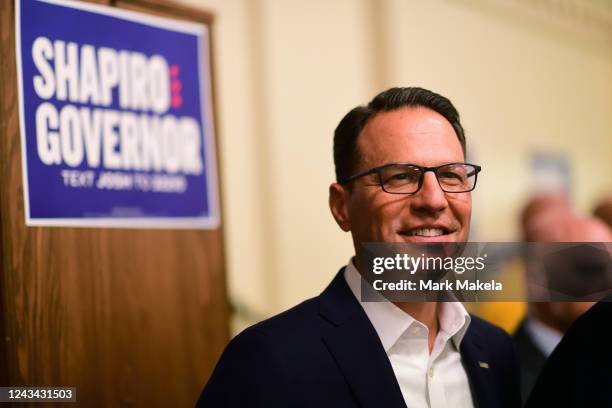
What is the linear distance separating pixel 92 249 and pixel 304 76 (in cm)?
298

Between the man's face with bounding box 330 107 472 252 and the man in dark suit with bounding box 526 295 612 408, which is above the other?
the man's face with bounding box 330 107 472 252

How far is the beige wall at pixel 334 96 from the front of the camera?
443 cm

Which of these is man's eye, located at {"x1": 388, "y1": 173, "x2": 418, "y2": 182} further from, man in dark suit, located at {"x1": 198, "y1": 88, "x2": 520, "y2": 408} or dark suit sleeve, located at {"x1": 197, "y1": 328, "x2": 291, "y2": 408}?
dark suit sleeve, located at {"x1": 197, "y1": 328, "x2": 291, "y2": 408}

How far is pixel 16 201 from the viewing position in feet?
5.50

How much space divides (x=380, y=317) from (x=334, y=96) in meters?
3.42

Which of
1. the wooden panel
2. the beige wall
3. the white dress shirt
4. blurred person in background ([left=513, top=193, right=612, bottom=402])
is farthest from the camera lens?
the beige wall

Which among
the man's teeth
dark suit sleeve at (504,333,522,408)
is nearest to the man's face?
the man's teeth

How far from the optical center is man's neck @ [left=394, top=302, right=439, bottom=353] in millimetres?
1543

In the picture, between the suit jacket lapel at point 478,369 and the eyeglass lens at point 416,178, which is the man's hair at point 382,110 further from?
the suit jacket lapel at point 478,369

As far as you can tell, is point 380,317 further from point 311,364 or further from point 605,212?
point 605,212

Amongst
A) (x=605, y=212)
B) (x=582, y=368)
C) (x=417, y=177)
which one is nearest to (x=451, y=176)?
(x=417, y=177)

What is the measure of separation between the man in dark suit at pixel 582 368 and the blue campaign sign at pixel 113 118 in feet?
3.71

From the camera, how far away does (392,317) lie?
1.53 metres

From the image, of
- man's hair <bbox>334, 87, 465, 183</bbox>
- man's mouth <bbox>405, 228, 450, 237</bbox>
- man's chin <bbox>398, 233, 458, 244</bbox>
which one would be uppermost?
man's hair <bbox>334, 87, 465, 183</bbox>
